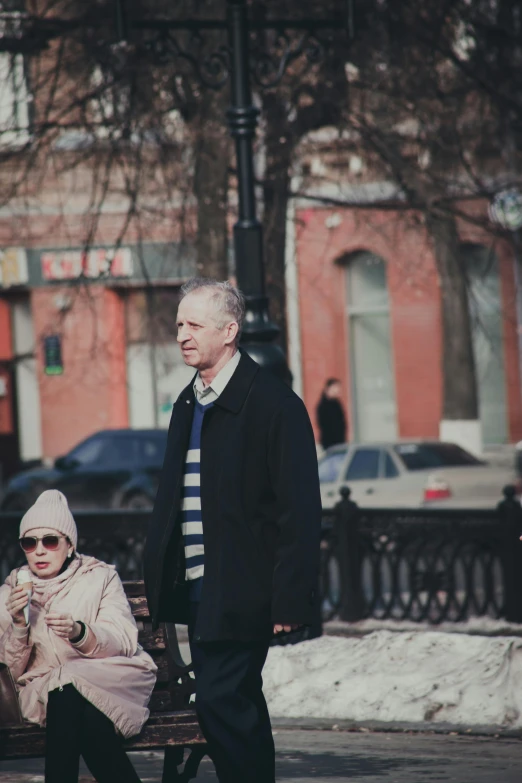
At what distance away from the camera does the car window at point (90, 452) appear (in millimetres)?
22344

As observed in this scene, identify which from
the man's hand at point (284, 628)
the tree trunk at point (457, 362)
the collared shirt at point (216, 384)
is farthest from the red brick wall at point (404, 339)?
the man's hand at point (284, 628)

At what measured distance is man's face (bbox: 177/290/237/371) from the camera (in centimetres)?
487

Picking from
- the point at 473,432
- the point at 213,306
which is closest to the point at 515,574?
the point at 213,306

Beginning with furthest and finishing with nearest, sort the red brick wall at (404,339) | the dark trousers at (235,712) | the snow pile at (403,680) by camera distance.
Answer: the red brick wall at (404,339) < the snow pile at (403,680) < the dark trousers at (235,712)

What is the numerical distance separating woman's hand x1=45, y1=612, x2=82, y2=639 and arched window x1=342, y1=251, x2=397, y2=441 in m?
22.8

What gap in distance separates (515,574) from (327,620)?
1.75m

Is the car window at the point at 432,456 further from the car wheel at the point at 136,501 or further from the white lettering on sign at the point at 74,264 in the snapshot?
the white lettering on sign at the point at 74,264

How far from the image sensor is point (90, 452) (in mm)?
22500

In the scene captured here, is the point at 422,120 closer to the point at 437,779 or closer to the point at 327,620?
the point at 327,620

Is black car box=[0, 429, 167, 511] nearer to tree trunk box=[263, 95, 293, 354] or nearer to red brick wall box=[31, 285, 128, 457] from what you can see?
red brick wall box=[31, 285, 128, 457]

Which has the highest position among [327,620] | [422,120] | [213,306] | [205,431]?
[422,120]

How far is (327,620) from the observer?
11656mm

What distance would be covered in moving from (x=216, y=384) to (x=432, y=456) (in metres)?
12.5

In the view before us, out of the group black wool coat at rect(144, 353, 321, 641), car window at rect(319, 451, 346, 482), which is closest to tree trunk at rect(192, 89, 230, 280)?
car window at rect(319, 451, 346, 482)
